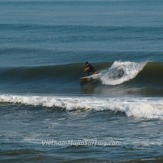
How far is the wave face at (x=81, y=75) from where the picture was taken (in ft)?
93.5

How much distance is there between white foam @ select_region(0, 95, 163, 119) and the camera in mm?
20156

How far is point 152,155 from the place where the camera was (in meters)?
14.1

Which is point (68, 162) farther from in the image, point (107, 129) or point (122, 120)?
point (122, 120)

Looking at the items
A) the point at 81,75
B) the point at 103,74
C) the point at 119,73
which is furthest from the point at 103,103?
the point at 81,75

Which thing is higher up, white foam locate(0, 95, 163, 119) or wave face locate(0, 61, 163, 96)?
wave face locate(0, 61, 163, 96)

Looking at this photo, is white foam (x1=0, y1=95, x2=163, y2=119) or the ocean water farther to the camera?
white foam (x1=0, y1=95, x2=163, y2=119)

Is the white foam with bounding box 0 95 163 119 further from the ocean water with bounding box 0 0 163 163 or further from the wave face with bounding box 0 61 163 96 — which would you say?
the wave face with bounding box 0 61 163 96

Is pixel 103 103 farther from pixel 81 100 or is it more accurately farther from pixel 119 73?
pixel 119 73

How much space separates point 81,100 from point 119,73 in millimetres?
7824

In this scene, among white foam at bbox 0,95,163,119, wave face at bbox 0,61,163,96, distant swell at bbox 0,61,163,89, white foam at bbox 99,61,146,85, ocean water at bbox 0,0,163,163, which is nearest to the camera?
ocean water at bbox 0,0,163,163

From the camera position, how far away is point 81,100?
23.5 meters

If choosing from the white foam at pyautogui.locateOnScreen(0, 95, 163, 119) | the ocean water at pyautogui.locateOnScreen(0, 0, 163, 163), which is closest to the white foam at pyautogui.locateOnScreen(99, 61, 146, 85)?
the ocean water at pyautogui.locateOnScreen(0, 0, 163, 163)

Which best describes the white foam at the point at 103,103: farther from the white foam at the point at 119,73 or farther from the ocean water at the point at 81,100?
the white foam at the point at 119,73

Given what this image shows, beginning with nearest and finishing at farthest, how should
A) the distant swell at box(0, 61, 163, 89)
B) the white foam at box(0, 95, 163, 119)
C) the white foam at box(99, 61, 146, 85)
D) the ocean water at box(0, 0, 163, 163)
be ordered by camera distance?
the ocean water at box(0, 0, 163, 163), the white foam at box(0, 95, 163, 119), the distant swell at box(0, 61, 163, 89), the white foam at box(99, 61, 146, 85)
